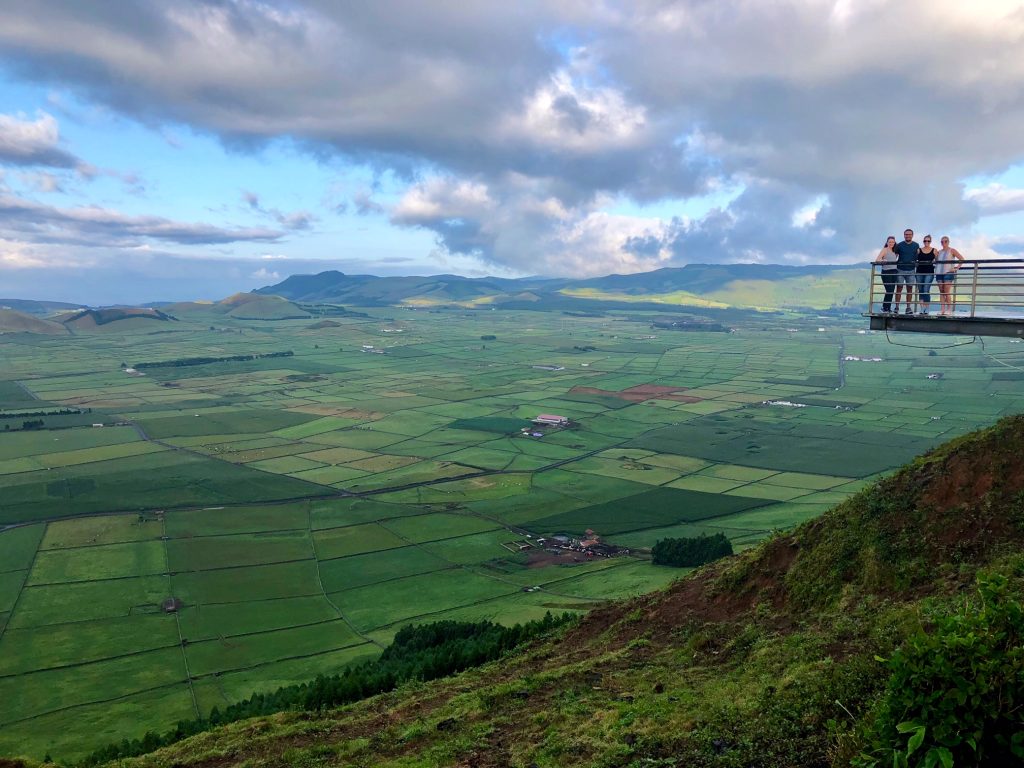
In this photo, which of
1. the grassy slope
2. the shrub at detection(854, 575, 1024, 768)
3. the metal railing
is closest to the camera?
the shrub at detection(854, 575, 1024, 768)

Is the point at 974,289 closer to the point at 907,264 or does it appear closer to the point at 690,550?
the point at 907,264

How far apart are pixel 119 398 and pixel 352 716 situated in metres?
174

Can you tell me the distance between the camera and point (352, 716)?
23547mm

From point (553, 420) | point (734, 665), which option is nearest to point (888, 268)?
point (734, 665)

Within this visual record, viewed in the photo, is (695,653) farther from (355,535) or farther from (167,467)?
(167,467)

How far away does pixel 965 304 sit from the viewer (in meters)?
22.8

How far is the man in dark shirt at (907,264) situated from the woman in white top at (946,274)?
69cm

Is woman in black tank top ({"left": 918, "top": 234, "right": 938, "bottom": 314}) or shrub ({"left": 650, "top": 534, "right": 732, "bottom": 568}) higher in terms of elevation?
woman in black tank top ({"left": 918, "top": 234, "right": 938, "bottom": 314})

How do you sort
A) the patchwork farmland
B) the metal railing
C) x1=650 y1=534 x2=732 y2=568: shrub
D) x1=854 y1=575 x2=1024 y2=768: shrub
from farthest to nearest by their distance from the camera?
1. x1=650 y1=534 x2=732 y2=568: shrub
2. the patchwork farmland
3. the metal railing
4. x1=854 y1=575 x2=1024 y2=768: shrub

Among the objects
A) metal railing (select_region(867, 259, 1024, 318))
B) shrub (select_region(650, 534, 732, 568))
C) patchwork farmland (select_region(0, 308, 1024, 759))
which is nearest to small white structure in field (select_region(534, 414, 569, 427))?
patchwork farmland (select_region(0, 308, 1024, 759))

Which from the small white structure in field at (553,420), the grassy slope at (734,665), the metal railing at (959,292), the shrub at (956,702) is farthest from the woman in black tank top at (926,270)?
the small white structure in field at (553,420)

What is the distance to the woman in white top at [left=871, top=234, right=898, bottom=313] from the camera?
25.2 metres

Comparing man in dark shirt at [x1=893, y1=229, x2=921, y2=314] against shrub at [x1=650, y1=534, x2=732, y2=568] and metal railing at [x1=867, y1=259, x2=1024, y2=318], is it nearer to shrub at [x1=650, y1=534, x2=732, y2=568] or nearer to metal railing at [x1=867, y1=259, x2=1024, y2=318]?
metal railing at [x1=867, y1=259, x2=1024, y2=318]

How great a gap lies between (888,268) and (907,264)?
3.12 ft
